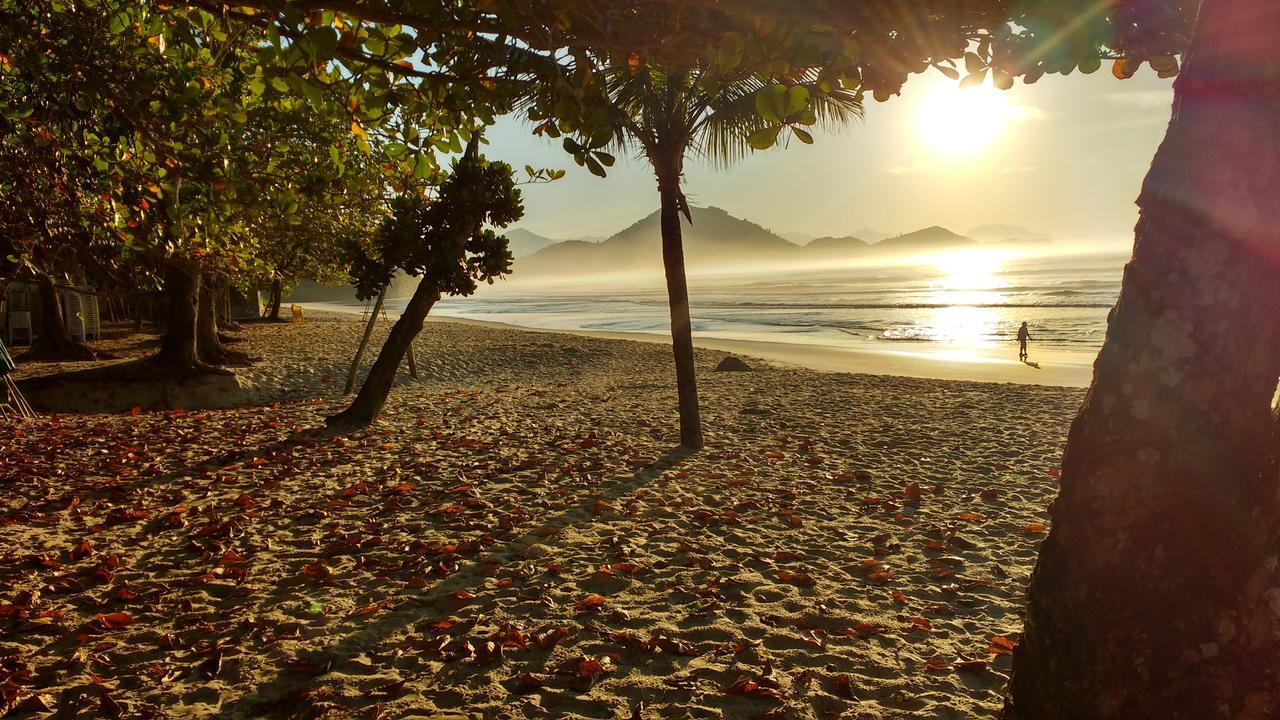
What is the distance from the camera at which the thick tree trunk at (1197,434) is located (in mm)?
1854

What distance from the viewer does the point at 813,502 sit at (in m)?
6.23

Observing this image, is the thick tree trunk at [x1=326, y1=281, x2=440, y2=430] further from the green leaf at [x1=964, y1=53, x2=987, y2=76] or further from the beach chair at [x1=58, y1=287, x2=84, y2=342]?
the beach chair at [x1=58, y1=287, x2=84, y2=342]

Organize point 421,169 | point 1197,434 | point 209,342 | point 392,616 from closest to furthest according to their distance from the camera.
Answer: point 1197,434, point 421,169, point 392,616, point 209,342

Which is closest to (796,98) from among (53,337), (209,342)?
(209,342)

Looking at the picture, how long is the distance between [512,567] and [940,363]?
18.3m

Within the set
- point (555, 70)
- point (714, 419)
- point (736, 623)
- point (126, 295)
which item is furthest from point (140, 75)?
point (714, 419)

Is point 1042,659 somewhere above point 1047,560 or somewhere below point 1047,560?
below

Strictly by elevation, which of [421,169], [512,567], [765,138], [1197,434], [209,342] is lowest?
[512,567]

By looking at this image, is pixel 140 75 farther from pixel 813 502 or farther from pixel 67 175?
pixel 813 502

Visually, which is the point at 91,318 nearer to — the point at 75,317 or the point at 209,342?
the point at 75,317

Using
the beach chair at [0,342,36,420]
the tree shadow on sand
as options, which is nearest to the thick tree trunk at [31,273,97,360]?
the beach chair at [0,342,36,420]

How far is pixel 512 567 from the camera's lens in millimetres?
4652

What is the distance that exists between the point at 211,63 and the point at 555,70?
4.74m

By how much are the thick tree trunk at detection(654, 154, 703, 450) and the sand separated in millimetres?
386
